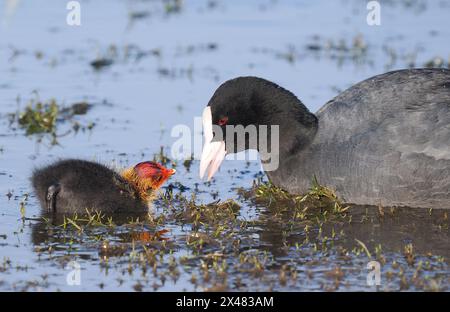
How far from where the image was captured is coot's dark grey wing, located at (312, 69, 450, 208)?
7.09 m

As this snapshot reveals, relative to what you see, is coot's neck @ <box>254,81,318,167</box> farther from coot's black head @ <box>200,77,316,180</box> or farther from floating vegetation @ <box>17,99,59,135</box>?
floating vegetation @ <box>17,99,59,135</box>

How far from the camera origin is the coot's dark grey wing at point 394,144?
279 inches

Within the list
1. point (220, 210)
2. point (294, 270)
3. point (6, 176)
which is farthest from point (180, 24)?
point (294, 270)

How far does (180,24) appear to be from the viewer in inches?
533

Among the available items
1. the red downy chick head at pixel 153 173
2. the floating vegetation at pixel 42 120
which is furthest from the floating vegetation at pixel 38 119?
the red downy chick head at pixel 153 173

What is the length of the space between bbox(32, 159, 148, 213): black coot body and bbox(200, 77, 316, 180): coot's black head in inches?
23.1

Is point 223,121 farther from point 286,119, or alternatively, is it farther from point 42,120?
point 42,120

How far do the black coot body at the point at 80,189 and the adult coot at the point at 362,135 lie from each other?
0.59m

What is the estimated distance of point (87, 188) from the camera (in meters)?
7.00

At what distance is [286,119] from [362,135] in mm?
597

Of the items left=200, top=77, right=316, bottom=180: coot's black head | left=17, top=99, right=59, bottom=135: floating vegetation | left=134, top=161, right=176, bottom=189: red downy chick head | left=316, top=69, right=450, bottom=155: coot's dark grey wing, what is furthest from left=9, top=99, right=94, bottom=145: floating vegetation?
left=316, top=69, right=450, bottom=155: coot's dark grey wing

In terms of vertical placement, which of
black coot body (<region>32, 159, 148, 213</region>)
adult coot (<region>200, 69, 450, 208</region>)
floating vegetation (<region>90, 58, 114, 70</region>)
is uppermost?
floating vegetation (<region>90, 58, 114, 70</region>)
